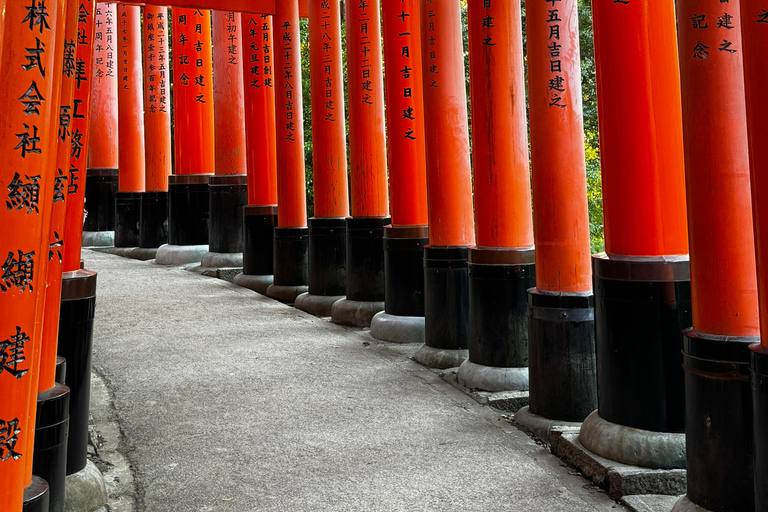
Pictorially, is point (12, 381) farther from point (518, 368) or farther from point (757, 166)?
point (518, 368)

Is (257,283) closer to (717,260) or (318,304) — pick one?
(318,304)

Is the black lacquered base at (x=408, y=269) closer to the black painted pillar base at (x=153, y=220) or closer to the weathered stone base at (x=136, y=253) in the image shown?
the weathered stone base at (x=136, y=253)

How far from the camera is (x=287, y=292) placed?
8539 mm

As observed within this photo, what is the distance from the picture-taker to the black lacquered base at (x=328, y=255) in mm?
7895

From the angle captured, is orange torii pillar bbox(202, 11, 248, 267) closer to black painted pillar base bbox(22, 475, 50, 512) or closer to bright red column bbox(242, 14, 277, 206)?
bright red column bbox(242, 14, 277, 206)

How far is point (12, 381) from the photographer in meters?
2.15

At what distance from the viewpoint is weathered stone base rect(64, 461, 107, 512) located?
3.25 m

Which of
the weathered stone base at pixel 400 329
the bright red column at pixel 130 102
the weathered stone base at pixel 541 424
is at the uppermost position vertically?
the bright red column at pixel 130 102

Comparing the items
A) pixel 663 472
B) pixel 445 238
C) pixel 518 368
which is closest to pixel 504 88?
pixel 445 238

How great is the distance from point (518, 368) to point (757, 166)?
2644 mm

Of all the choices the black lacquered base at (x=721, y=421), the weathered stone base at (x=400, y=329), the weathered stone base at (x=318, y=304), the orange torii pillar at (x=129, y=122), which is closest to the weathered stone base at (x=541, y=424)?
the black lacquered base at (x=721, y=421)

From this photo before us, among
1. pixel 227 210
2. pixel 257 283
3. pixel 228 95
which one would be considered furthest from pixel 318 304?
pixel 228 95

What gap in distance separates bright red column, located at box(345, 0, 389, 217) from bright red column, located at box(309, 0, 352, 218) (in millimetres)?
492

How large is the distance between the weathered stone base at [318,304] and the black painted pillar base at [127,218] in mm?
5062
